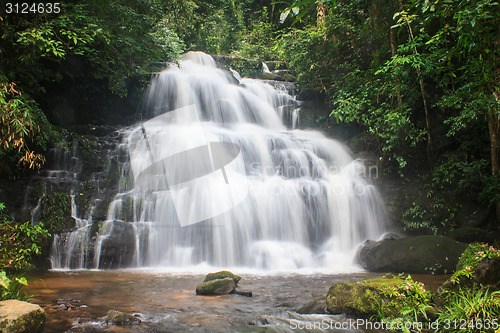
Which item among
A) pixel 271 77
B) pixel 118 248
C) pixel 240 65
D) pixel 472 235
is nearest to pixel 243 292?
pixel 118 248

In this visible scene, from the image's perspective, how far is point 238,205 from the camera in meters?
8.63

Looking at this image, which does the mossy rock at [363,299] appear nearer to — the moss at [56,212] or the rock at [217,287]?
the rock at [217,287]

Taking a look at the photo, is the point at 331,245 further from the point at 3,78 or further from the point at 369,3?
the point at 3,78

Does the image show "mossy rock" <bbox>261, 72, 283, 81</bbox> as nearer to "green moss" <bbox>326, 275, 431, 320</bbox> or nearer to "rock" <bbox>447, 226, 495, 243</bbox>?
"rock" <bbox>447, 226, 495, 243</bbox>

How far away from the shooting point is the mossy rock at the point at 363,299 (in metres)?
3.70

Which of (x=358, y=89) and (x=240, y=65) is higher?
(x=240, y=65)

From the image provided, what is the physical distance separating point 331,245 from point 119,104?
935 cm

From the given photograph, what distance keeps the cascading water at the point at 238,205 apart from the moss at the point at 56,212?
0.71m

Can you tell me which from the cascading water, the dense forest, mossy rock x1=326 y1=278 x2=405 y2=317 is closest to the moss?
the dense forest

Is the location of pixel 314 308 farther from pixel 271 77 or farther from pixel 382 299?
pixel 271 77

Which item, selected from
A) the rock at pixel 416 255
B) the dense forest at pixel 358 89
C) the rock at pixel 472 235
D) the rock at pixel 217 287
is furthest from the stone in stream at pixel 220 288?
the rock at pixel 472 235

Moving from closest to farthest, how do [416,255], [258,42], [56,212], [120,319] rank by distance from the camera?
[120,319], [416,255], [56,212], [258,42]

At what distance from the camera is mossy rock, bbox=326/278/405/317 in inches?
146

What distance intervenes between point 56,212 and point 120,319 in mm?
4877
